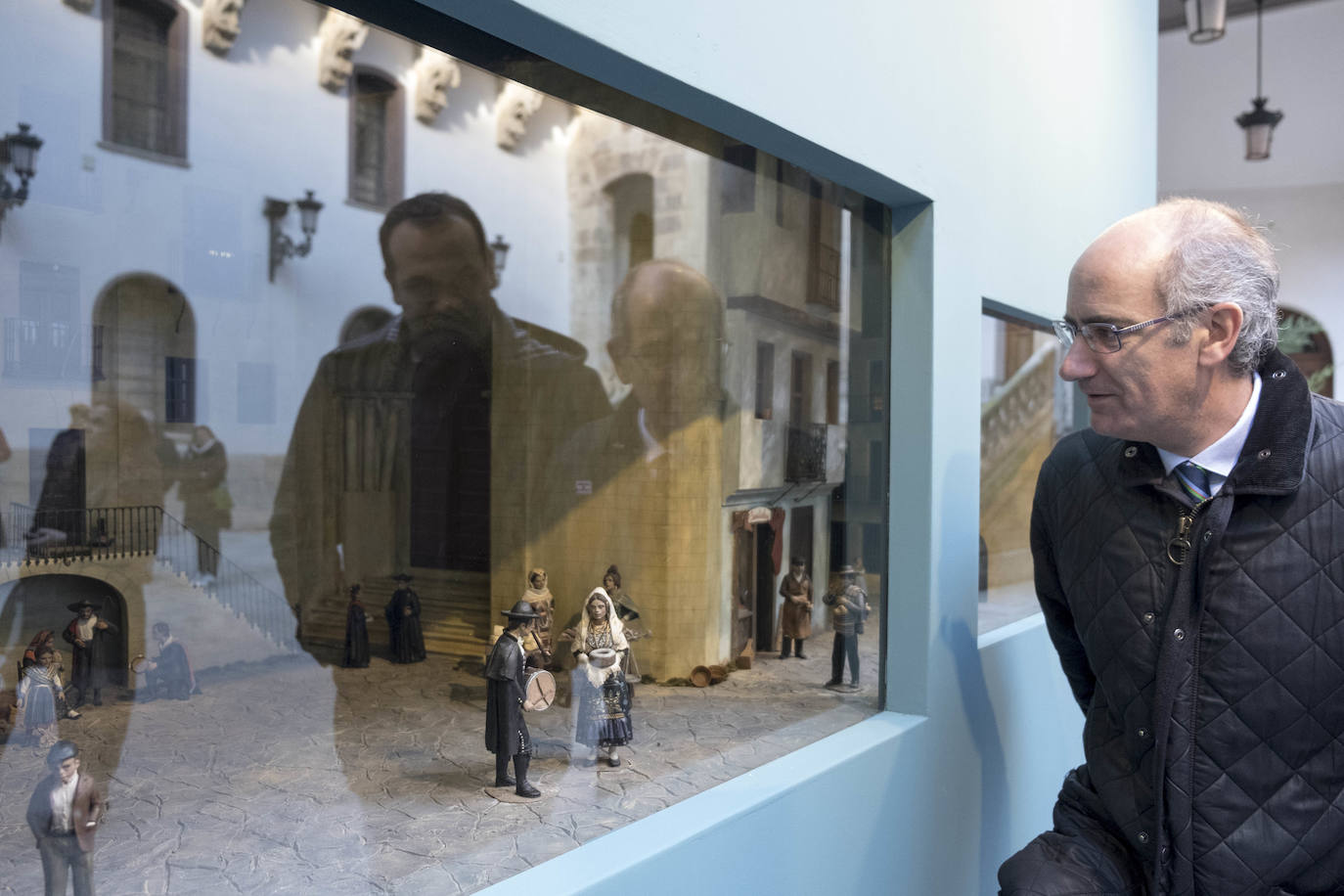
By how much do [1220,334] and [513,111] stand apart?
1874 millimetres

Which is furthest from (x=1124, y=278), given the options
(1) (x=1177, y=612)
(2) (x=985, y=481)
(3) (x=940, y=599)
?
(2) (x=985, y=481)

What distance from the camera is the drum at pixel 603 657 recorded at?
9.68ft

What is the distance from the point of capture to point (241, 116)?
2.57m

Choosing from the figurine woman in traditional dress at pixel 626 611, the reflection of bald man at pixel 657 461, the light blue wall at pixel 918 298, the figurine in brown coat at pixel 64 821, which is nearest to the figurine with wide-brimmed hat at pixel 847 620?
the light blue wall at pixel 918 298

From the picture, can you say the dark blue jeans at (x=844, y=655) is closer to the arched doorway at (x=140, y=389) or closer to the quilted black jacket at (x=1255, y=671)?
the quilted black jacket at (x=1255, y=671)

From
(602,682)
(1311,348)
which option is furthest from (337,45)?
(1311,348)

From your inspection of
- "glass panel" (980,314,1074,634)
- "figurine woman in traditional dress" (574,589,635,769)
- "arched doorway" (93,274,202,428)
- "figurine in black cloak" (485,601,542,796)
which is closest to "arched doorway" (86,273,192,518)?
"arched doorway" (93,274,202,428)

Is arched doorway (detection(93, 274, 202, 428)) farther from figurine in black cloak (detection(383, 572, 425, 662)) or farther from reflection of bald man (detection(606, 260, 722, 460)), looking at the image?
reflection of bald man (detection(606, 260, 722, 460))

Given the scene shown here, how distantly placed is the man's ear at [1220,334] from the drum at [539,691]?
1822 mm

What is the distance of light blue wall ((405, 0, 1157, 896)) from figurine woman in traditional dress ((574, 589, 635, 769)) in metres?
0.31

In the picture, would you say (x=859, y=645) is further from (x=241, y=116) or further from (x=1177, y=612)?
(x=241, y=116)

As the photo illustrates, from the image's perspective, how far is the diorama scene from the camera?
2.08 meters

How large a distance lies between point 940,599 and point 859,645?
327 millimetres

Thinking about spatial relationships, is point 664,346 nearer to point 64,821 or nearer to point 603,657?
point 603,657
